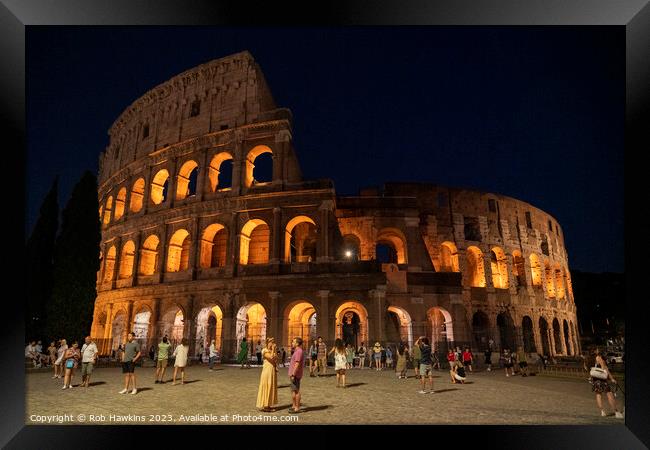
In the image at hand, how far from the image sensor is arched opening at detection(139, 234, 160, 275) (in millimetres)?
24734

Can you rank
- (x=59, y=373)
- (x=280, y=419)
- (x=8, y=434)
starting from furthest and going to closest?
1. (x=59, y=373)
2. (x=280, y=419)
3. (x=8, y=434)

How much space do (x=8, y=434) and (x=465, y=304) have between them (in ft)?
84.3

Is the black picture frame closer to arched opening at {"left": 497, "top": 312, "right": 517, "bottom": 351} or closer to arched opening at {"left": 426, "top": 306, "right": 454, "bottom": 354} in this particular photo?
arched opening at {"left": 426, "top": 306, "right": 454, "bottom": 354}

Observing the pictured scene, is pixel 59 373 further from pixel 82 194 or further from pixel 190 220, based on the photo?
pixel 190 220

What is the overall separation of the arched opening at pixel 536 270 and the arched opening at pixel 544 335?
3019 millimetres

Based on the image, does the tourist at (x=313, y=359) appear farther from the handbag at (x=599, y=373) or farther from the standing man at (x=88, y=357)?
the handbag at (x=599, y=373)

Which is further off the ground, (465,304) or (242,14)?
(242,14)

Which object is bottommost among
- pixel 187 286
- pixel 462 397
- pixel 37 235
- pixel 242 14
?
pixel 462 397

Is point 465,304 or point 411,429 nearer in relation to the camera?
point 411,429

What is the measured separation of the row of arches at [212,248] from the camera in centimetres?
2220

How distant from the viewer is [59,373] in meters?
14.6

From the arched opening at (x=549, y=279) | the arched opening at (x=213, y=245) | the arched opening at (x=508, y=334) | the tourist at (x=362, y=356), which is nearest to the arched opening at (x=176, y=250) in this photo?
the arched opening at (x=213, y=245)

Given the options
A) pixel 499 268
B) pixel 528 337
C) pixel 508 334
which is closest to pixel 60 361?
pixel 508 334

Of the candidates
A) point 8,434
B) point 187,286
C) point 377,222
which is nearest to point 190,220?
point 187,286
